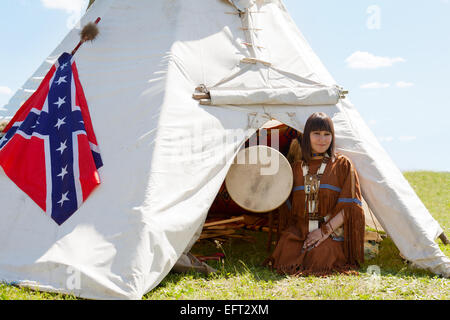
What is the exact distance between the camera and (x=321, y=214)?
3.91m

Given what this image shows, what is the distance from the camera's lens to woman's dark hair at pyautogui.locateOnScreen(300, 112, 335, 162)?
12.8ft

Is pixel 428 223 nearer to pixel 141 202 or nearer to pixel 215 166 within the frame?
pixel 215 166

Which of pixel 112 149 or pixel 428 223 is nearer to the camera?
pixel 112 149

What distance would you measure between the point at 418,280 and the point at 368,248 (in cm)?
89

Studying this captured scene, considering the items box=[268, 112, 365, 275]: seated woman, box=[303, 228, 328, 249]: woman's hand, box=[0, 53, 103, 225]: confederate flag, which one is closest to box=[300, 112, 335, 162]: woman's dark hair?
box=[268, 112, 365, 275]: seated woman

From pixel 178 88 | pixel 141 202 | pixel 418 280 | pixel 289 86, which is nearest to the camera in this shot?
pixel 141 202

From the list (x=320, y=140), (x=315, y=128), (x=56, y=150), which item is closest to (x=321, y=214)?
(x=320, y=140)

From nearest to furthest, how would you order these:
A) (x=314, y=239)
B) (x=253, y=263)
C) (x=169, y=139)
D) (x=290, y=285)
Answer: (x=290, y=285)
(x=169, y=139)
(x=314, y=239)
(x=253, y=263)

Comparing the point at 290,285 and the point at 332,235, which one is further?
the point at 332,235

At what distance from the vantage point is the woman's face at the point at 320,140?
12.8 ft

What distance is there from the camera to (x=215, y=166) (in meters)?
3.78

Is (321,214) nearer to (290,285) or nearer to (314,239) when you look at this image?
(314,239)

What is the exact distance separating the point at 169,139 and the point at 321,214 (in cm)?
141

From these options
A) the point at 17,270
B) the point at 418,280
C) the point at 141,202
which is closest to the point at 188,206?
the point at 141,202
